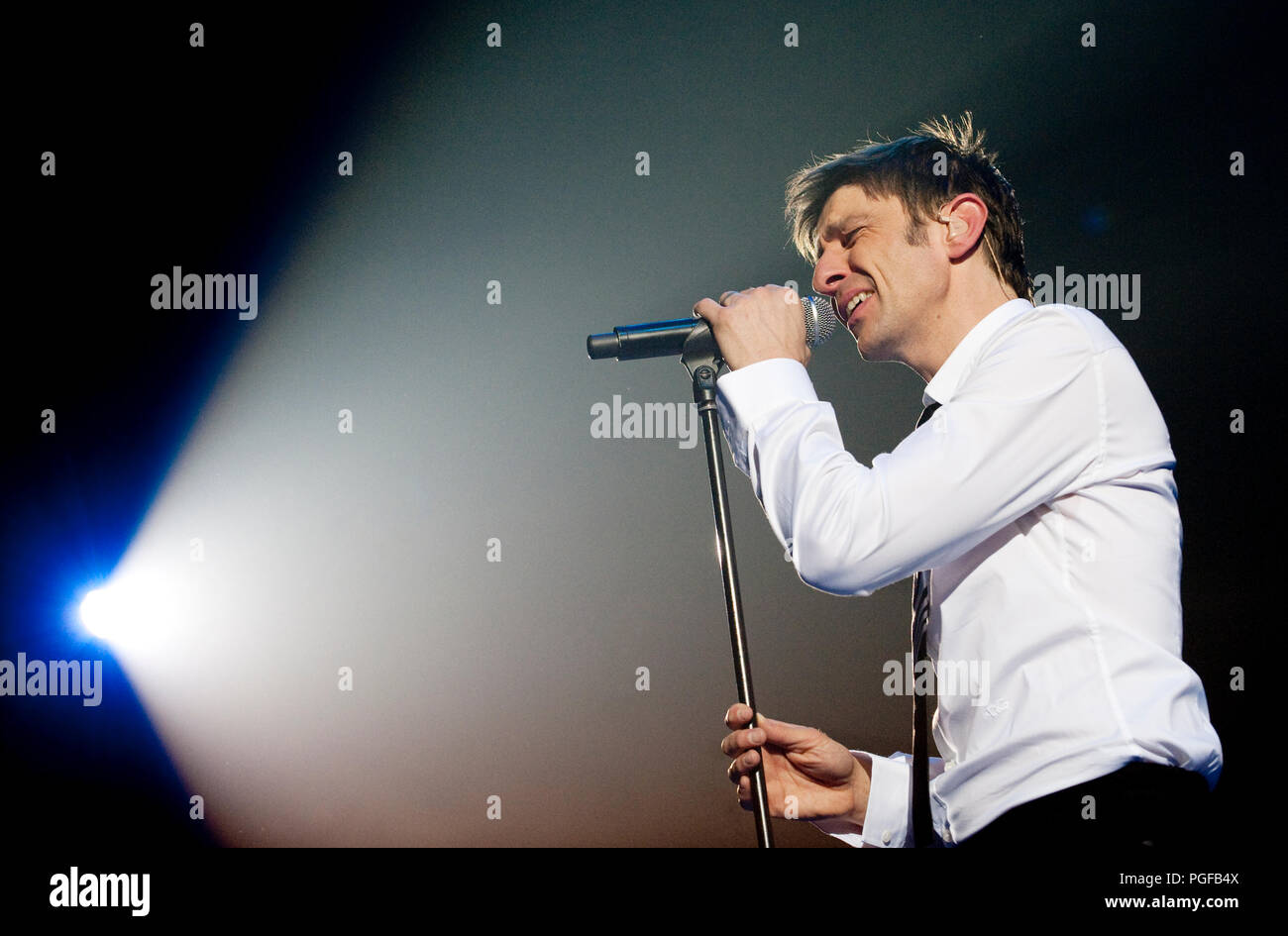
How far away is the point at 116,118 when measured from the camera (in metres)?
2.32

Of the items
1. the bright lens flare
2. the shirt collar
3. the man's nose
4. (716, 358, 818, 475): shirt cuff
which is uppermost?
the man's nose

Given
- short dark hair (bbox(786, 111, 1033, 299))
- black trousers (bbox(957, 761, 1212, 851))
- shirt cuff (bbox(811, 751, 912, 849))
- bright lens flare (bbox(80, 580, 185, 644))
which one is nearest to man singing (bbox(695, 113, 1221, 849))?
black trousers (bbox(957, 761, 1212, 851))

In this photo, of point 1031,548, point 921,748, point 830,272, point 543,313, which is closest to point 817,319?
point 830,272

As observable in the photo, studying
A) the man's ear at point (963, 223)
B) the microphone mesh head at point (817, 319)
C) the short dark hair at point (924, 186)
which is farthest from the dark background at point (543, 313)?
the microphone mesh head at point (817, 319)

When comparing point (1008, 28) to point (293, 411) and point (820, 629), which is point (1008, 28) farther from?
point (293, 411)

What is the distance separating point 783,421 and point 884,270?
0.38m

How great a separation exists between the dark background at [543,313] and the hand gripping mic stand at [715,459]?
0.92 meters

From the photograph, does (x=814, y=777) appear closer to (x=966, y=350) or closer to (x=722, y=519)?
(x=722, y=519)

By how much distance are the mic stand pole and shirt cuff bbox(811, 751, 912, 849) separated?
0.73 feet

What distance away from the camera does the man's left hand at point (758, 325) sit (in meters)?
1.22

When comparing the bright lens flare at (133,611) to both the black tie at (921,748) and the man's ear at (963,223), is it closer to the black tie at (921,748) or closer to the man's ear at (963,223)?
the black tie at (921,748)

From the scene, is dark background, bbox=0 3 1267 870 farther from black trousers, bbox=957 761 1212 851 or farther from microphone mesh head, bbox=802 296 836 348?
black trousers, bbox=957 761 1212 851

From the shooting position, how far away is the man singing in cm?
100

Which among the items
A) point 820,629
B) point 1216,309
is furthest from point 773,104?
point 820,629
